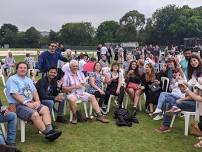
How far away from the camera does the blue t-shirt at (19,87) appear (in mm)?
6750

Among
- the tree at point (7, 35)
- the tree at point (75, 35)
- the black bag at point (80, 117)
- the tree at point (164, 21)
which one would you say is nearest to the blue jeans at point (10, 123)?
the black bag at point (80, 117)

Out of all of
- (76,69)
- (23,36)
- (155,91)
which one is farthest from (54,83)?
(23,36)

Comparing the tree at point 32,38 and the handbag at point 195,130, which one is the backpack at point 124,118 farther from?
the tree at point 32,38

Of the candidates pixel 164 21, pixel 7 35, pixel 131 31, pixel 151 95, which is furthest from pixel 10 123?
pixel 7 35

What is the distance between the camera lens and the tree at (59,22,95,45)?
296 feet

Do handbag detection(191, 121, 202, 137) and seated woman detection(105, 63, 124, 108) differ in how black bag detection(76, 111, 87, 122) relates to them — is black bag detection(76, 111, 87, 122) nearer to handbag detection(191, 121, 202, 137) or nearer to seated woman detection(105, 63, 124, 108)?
seated woman detection(105, 63, 124, 108)

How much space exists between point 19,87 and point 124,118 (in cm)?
257

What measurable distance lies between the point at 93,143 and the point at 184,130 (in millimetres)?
2010

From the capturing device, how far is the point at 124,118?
845 cm

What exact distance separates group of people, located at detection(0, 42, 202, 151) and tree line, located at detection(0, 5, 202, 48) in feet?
221

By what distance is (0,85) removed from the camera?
1526 centimetres

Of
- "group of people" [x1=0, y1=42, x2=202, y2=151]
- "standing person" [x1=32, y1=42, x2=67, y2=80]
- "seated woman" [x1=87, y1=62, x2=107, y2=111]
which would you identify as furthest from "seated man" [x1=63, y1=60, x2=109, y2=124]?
"standing person" [x1=32, y1=42, x2=67, y2=80]

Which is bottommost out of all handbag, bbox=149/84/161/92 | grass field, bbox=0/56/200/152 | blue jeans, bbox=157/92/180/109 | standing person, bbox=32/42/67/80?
grass field, bbox=0/56/200/152

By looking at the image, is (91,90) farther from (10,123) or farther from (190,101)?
(10,123)
